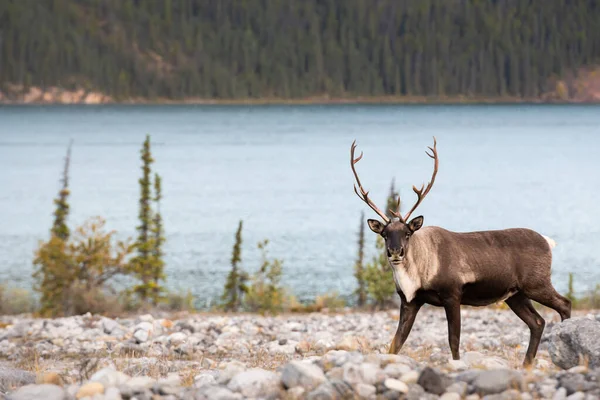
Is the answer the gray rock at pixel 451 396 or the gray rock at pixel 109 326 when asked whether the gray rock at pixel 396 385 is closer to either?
the gray rock at pixel 451 396

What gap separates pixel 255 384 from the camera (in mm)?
9375

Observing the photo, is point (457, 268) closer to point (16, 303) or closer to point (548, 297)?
point (548, 297)

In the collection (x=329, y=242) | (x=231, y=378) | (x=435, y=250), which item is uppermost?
(x=435, y=250)

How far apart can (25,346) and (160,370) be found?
509cm

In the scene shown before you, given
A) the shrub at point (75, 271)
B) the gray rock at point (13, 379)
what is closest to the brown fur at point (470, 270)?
the gray rock at point (13, 379)

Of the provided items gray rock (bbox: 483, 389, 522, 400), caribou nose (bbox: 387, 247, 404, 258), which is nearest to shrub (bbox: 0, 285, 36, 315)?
caribou nose (bbox: 387, 247, 404, 258)

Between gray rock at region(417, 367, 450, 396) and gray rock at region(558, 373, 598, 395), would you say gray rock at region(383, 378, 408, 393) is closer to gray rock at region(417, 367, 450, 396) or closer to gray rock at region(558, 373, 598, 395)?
gray rock at region(417, 367, 450, 396)

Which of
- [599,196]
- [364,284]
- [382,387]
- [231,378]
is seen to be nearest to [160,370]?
[231,378]

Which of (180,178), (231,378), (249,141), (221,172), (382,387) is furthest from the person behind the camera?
(249,141)

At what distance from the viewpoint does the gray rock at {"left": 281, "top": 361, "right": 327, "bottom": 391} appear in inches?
364

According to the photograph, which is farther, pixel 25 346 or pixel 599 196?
pixel 599 196

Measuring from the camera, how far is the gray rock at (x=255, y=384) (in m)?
9.28

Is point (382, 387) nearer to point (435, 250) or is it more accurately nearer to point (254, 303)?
point (435, 250)

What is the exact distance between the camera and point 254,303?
27.2 metres
